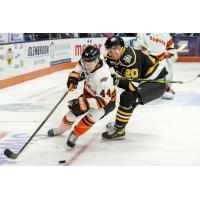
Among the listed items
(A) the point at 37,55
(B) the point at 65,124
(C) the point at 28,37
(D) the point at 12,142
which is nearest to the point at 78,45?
(A) the point at 37,55

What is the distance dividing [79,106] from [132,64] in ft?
1.76

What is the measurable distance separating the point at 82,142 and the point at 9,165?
0.77 m

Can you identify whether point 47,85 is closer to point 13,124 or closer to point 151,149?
point 13,124

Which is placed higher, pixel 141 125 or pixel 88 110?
pixel 88 110

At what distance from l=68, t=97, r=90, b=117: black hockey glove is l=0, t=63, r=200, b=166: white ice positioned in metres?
0.28

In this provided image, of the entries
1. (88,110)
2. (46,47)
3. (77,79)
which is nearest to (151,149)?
(88,110)

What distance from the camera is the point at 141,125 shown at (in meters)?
4.09

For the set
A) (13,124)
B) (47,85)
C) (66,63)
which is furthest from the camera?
(66,63)

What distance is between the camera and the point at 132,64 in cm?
335

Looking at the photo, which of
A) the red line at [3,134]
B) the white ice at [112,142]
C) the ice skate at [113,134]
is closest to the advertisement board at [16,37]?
the white ice at [112,142]

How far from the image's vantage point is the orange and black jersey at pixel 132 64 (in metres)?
3.34

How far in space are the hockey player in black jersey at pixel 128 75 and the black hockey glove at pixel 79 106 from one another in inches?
11.5

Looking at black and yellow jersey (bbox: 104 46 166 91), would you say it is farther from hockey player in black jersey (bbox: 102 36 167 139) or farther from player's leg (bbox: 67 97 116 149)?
player's leg (bbox: 67 97 116 149)

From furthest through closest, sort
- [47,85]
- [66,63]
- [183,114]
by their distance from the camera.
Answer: [66,63] → [47,85] → [183,114]
